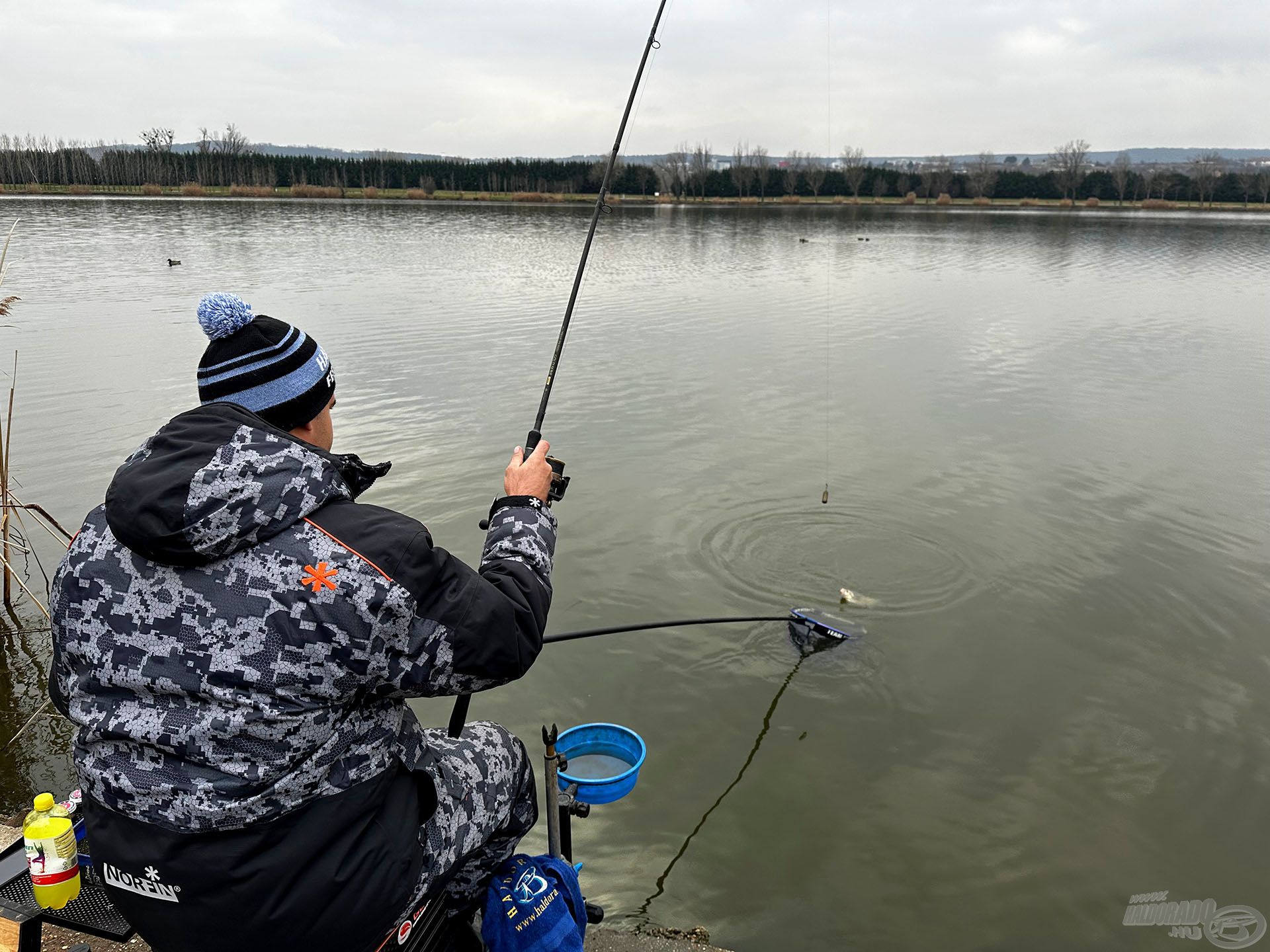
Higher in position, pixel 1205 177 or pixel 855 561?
pixel 1205 177

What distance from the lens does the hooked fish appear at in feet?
20.5

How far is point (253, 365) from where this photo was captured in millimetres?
1979

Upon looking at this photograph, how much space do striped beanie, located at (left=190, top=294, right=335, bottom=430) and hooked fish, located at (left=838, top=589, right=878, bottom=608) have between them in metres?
4.93

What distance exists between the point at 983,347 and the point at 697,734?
1239 cm

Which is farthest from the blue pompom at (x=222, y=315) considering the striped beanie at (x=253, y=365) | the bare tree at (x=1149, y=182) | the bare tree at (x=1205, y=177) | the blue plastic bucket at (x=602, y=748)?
the bare tree at (x=1149, y=182)

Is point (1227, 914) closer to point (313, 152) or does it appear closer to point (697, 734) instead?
point (697, 734)

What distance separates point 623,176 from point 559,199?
11.4m

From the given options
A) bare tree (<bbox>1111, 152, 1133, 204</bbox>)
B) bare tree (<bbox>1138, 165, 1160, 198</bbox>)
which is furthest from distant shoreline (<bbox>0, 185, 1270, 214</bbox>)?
bare tree (<bbox>1138, 165, 1160, 198</bbox>)

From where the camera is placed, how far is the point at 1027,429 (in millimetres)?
10359

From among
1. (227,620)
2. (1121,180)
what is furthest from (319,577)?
(1121,180)

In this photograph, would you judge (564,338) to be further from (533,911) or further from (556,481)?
(533,911)

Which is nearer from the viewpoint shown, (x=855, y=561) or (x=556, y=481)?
(x=556, y=481)

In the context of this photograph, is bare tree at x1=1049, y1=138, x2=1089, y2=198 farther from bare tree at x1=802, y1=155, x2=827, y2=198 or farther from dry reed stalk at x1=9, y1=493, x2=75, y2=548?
dry reed stalk at x1=9, y1=493, x2=75, y2=548

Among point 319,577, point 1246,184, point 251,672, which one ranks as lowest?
point 251,672
